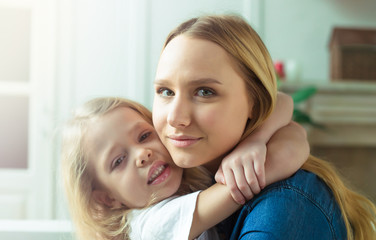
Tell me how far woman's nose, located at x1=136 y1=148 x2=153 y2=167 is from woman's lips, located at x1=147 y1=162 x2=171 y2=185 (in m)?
0.02

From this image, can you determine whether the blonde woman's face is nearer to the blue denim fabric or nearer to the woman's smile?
the woman's smile

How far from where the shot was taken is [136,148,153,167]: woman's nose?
918 millimetres

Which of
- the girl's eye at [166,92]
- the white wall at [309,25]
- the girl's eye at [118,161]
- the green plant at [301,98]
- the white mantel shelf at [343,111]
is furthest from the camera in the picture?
A: the white wall at [309,25]

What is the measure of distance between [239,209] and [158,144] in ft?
0.76

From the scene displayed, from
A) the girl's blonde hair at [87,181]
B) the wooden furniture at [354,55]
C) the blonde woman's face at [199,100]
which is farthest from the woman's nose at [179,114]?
the wooden furniture at [354,55]

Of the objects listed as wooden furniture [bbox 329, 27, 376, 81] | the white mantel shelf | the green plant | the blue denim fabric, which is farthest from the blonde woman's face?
→ wooden furniture [bbox 329, 27, 376, 81]

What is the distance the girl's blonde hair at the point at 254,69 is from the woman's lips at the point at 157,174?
188mm

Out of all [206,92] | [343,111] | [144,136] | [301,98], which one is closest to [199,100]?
[206,92]

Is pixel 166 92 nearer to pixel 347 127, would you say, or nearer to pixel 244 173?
pixel 244 173

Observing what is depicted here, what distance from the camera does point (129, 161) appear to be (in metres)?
0.94

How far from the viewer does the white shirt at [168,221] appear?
81 cm

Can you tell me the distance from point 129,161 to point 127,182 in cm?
5

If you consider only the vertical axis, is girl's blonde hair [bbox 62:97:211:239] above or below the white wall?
below

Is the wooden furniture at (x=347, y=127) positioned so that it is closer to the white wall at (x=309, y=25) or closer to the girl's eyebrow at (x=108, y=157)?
the white wall at (x=309, y=25)
